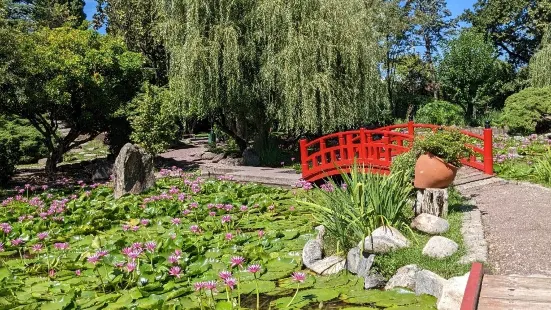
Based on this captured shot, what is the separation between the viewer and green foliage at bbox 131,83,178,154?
50.4ft

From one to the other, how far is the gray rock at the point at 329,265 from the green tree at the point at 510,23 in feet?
95.7

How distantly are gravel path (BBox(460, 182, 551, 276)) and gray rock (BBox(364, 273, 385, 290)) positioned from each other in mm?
1022

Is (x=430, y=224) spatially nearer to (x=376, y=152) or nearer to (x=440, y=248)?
(x=440, y=248)

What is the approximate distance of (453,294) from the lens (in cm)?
415

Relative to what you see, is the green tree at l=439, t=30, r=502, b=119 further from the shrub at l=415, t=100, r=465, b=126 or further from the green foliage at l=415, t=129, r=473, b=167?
the green foliage at l=415, t=129, r=473, b=167

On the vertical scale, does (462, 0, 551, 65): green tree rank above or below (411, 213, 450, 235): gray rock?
above

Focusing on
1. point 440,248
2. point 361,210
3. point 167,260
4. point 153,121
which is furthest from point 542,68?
point 167,260

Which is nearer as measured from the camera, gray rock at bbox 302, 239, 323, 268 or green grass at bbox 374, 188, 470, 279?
green grass at bbox 374, 188, 470, 279

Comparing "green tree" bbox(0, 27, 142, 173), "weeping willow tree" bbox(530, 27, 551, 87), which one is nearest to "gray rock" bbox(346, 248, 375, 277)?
"green tree" bbox(0, 27, 142, 173)

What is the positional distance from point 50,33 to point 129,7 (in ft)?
32.2

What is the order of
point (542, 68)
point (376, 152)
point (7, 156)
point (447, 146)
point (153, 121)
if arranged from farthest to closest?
point (542, 68)
point (153, 121)
point (7, 156)
point (376, 152)
point (447, 146)

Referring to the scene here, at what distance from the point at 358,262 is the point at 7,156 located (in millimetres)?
12356

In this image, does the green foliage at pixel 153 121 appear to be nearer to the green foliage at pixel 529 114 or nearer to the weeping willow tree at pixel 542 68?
the green foliage at pixel 529 114

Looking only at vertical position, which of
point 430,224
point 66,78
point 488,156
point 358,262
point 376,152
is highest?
point 66,78
